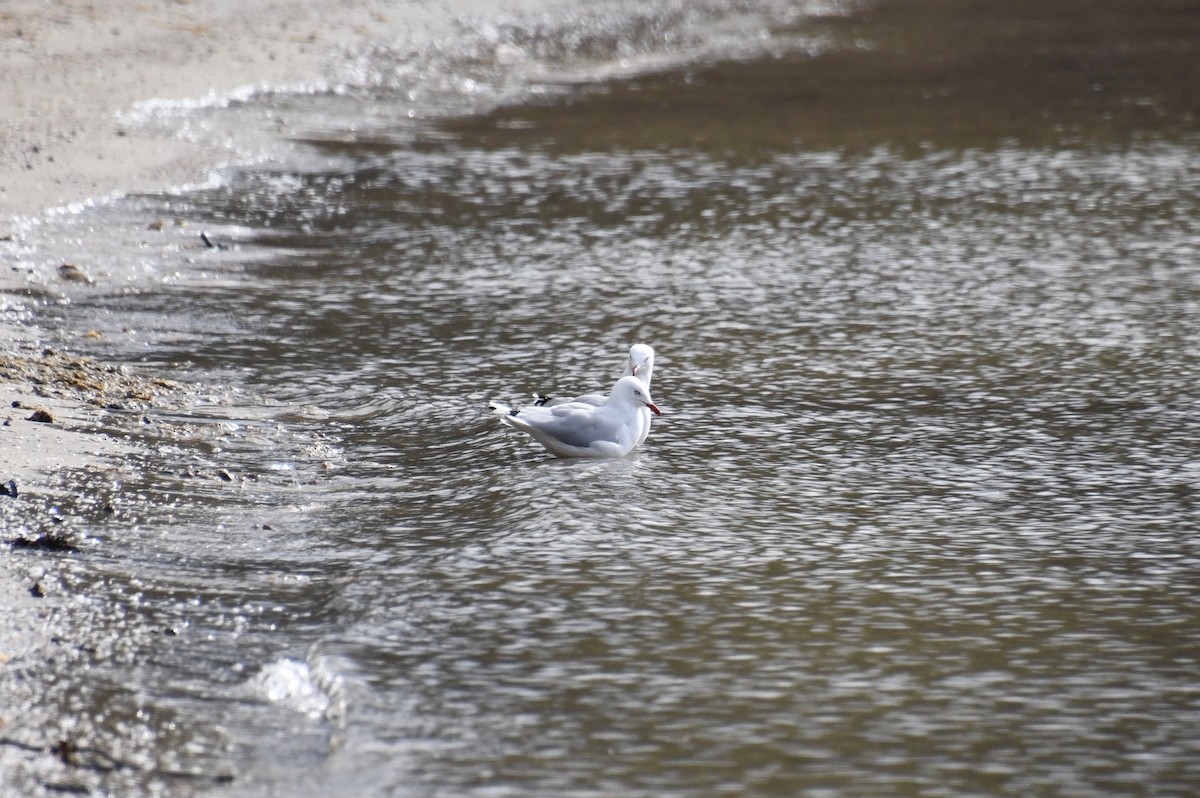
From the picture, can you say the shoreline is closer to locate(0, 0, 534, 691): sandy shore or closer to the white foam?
→ locate(0, 0, 534, 691): sandy shore

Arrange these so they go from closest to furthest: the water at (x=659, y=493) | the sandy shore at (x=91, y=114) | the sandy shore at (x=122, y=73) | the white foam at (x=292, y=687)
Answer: the water at (x=659, y=493), the white foam at (x=292, y=687), the sandy shore at (x=91, y=114), the sandy shore at (x=122, y=73)

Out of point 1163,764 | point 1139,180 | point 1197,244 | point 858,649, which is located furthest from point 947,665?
point 1139,180

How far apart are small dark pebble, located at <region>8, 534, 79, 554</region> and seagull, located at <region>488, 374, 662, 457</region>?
5.99 ft

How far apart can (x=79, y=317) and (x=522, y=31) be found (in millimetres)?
11237

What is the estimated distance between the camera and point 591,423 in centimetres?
675

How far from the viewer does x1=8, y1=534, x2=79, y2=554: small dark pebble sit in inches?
226

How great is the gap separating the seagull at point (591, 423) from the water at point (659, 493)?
0.11 metres

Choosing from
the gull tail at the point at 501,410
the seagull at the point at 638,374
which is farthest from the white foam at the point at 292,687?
the seagull at the point at 638,374

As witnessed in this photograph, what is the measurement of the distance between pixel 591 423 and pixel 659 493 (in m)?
0.46

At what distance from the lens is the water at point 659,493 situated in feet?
15.0

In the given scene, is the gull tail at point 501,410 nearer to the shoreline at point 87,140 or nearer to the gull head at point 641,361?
the gull head at point 641,361

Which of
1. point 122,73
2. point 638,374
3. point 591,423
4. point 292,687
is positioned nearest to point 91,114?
point 122,73

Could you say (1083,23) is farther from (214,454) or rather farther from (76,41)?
(214,454)

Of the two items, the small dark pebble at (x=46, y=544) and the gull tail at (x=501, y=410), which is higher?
the gull tail at (x=501, y=410)
